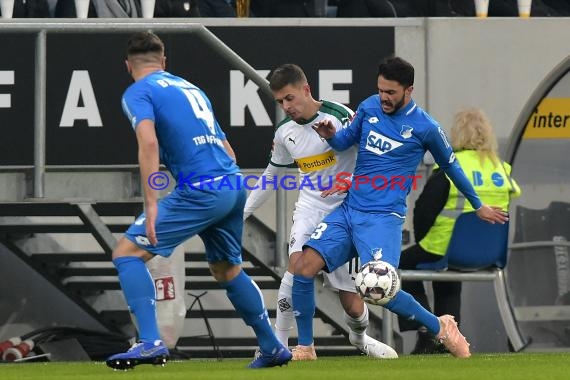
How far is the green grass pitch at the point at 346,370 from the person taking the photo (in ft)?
29.3

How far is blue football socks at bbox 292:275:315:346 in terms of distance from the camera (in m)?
10.9

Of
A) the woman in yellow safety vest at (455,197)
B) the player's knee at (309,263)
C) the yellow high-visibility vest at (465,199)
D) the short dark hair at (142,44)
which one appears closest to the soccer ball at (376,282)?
the player's knee at (309,263)

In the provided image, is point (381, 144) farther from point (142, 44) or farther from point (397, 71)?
point (142, 44)

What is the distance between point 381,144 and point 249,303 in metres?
1.64

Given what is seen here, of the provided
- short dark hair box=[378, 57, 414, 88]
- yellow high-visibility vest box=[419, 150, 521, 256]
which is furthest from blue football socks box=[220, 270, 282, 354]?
yellow high-visibility vest box=[419, 150, 521, 256]

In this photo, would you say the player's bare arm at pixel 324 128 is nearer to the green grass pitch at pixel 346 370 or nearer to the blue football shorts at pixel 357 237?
the blue football shorts at pixel 357 237

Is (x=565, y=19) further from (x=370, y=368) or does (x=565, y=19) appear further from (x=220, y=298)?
(x=370, y=368)

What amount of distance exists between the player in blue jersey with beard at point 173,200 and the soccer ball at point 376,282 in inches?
35.0

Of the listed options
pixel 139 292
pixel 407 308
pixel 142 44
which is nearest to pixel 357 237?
pixel 407 308

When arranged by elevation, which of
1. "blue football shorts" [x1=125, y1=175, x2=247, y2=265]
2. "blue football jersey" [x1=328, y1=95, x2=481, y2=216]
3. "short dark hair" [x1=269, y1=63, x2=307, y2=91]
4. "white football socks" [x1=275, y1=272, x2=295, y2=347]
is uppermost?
"short dark hair" [x1=269, y1=63, x2=307, y2=91]

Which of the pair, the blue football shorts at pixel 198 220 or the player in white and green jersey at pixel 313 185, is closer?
the blue football shorts at pixel 198 220

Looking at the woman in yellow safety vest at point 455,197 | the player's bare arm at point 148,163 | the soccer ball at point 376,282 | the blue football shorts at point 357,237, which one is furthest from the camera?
the woman in yellow safety vest at point 455,197

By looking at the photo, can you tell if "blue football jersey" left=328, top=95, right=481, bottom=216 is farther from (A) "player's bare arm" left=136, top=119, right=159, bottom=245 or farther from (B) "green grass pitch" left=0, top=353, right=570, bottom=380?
(A) "player's bare arm" left=136, top=119, right=159, bottom=245

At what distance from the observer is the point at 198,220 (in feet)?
30.3
